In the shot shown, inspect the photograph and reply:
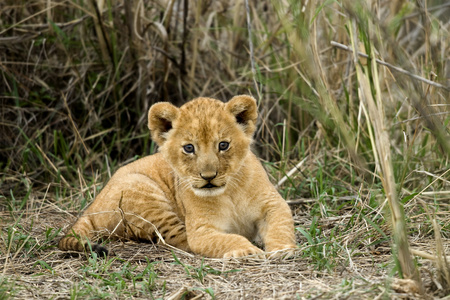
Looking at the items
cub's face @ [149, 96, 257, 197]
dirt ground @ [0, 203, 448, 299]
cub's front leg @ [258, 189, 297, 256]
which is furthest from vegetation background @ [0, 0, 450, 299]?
cub's face @ [149, 96, 257, 197]

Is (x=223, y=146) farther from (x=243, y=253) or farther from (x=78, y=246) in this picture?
(x=78, y=246)

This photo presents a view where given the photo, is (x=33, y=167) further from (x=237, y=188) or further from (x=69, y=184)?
(x=237, y=188)

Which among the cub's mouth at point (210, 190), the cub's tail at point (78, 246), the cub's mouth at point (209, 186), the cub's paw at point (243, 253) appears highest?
the cub's mouth at point (209, 186)

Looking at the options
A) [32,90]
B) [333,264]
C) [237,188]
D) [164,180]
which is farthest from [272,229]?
[32,90]

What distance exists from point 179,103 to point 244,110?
8.37 feet

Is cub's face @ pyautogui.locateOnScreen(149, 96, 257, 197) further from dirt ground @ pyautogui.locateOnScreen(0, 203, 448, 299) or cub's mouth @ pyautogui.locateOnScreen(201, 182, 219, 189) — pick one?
dirt ground @ pyautogui.locateOnScreen(0, 203, 448, 299)

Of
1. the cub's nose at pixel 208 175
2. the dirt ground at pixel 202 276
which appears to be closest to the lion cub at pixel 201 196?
the cub's nose at pixel 208 175

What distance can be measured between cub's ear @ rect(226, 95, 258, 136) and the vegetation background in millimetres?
250

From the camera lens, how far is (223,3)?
717 centimetres

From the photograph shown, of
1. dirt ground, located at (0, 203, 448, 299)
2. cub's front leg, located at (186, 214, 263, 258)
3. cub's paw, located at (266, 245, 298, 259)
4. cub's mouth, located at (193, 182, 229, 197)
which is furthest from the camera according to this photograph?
cub's mouth, located at (193, 182, 229, 197)

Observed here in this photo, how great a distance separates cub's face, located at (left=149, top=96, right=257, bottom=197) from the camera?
165 inches

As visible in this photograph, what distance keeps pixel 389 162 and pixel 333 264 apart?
1.00 metres

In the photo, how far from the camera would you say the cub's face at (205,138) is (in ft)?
13.8

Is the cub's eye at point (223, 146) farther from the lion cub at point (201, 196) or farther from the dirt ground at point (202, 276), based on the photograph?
the dirt ground at point (202, 276)
